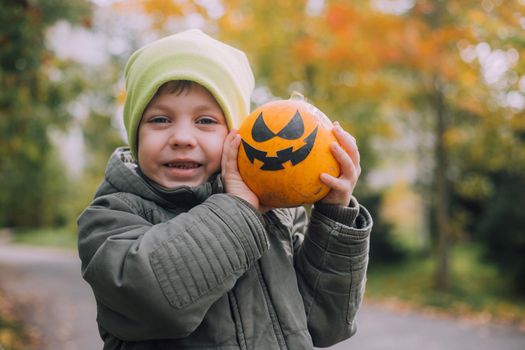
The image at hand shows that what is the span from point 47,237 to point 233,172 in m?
34.6

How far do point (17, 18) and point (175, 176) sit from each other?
4656 mm

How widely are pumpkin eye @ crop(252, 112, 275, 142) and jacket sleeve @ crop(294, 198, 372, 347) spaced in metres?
0.33

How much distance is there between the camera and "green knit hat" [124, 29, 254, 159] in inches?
73.4

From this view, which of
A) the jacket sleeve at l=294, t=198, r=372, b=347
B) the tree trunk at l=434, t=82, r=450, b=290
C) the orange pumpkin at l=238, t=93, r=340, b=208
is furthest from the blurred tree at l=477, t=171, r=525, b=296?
the orange pumpkin at l=238, t=93, r=340, b=208

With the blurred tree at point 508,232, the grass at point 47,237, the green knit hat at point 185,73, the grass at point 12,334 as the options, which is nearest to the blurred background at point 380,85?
the blurred tree at point 508,232

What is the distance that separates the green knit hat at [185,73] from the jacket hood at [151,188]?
0.49 feet

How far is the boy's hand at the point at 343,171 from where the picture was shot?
70.2 inches

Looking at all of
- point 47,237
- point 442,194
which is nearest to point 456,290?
point 442,194

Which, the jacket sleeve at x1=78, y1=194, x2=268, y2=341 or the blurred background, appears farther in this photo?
the blurred background

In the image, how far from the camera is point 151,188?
187cm

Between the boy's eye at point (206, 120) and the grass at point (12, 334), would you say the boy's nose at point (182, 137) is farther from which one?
the grass at point (12, 334)

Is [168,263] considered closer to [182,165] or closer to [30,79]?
[182,165]

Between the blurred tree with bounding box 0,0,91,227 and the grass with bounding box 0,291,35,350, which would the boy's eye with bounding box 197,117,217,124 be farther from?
the grass with bounding box 0,291,35,350

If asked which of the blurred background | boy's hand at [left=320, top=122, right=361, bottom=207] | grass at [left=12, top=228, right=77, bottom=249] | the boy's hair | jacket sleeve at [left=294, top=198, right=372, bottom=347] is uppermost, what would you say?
grass at [left=12, top=228, right=77, bottom=249]
